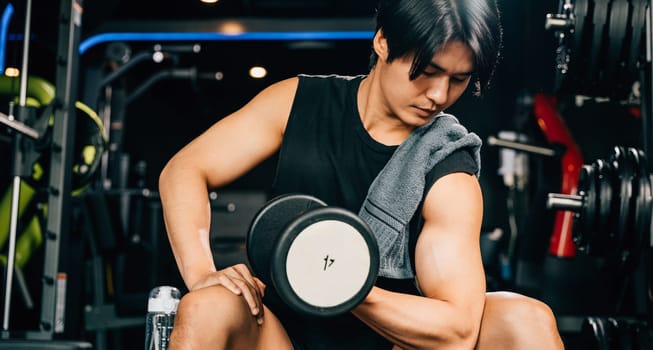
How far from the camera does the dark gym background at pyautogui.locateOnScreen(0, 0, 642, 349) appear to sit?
13.3 ft

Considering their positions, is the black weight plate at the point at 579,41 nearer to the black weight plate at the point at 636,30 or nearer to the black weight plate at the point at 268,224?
the black weight plate at the point at 636,30

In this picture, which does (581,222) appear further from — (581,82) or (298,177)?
(298,177)

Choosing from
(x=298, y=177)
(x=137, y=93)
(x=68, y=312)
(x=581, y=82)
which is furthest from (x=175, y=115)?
(x=298, y=177)

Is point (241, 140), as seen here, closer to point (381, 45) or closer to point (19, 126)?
point (381, 45)

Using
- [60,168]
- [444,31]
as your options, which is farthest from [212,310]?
[60,168]

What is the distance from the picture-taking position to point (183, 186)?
1633 mm

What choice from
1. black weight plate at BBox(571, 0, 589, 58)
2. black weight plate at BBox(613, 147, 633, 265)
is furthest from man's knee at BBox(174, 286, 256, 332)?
black weight plate at BBox(571, 0, 589, 58)

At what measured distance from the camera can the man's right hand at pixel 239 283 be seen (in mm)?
1436

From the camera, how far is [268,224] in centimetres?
128

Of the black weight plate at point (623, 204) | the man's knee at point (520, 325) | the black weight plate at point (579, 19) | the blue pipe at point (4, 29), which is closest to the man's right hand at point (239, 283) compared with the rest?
the man's knee at point (520, 325)

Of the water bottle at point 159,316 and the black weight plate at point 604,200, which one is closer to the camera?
the water bottle at point 159,316

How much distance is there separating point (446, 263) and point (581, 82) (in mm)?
1261

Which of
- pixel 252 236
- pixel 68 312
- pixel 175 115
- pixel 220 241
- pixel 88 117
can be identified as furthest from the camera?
pixel 175 115

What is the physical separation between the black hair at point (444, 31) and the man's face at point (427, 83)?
0.05 ft
